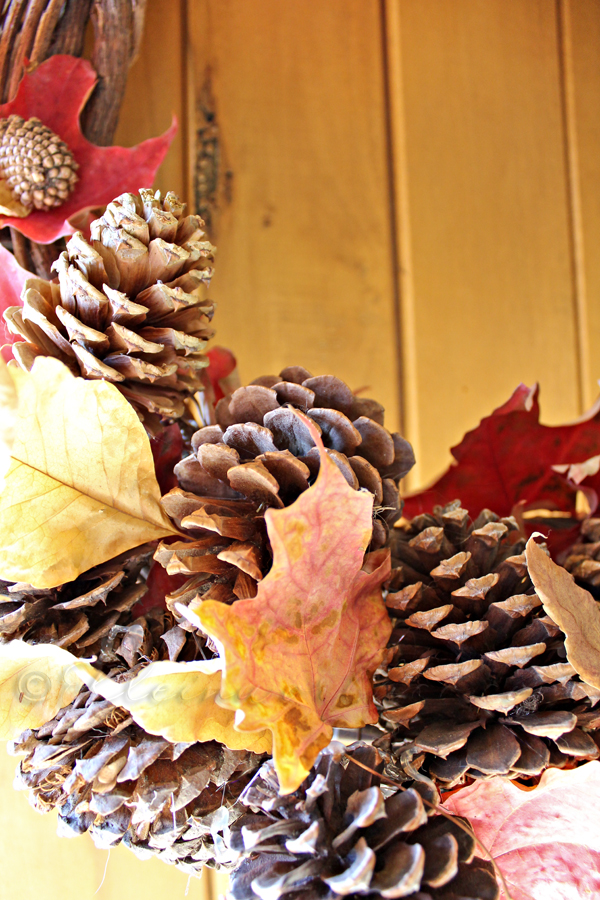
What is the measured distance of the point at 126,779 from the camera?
10.1 inches

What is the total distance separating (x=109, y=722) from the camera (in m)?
0.27

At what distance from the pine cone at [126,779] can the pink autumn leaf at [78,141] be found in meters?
0.25

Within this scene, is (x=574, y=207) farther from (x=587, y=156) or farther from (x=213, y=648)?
(x=213, y=648)

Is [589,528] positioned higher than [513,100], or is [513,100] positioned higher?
[513,100]

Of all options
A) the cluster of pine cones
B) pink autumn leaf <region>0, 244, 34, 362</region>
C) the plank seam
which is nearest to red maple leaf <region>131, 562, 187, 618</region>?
the cluster of pine cones

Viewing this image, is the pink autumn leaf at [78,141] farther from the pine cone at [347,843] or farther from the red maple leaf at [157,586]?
the pine cone at [347,843]

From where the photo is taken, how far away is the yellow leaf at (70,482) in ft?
0.84

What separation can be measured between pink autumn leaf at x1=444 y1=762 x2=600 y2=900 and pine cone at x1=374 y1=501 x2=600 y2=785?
0.01 meters

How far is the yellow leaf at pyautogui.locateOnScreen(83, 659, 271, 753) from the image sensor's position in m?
0.23

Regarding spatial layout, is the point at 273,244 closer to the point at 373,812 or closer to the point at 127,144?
the point at 127,144

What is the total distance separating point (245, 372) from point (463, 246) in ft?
0.72

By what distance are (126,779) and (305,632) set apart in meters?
0.09

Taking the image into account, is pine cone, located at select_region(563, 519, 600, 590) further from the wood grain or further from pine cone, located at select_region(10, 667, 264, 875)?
the wood grain

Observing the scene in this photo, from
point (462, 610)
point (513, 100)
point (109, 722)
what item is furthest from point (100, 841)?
point (513, 100)
